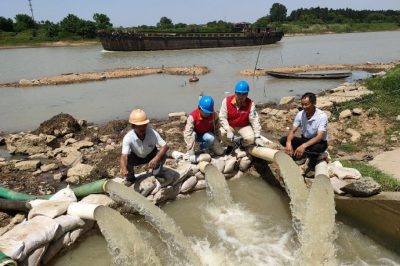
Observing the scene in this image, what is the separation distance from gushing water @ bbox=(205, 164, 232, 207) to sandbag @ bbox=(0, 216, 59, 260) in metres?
2.39

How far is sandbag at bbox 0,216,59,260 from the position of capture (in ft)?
12.4

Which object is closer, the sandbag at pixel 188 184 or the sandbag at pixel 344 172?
the sandbag at pixel 344 172

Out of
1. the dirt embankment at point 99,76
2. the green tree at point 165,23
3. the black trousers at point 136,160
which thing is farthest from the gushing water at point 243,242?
the green tree at point 165,23

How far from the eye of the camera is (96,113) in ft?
43.9

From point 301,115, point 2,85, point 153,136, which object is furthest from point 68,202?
point 2,85

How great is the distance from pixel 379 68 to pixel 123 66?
1904 centimetres

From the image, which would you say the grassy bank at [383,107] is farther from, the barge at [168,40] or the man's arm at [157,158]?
the barge at [168,40]

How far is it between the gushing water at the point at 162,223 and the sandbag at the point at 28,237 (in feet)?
3.06

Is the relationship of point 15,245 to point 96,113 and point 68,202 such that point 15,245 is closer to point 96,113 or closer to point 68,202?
point 68,202

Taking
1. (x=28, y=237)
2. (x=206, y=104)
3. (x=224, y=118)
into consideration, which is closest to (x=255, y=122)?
(x=224, y=118)

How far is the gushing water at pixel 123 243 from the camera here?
4113mm

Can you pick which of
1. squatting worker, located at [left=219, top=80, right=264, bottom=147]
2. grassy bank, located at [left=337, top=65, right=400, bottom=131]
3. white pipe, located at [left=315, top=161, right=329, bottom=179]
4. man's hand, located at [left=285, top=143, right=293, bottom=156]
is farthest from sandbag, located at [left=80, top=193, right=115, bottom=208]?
grassy bank, located at [left=337, top=65, right=400, bottom=131]

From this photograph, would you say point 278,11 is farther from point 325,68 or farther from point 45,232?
point 45,232

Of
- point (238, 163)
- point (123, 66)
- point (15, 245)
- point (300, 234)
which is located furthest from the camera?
point (123, 66)
